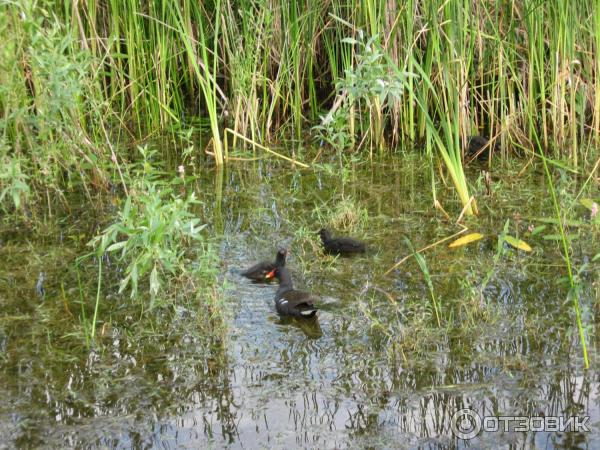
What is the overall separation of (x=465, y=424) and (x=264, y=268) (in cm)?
219

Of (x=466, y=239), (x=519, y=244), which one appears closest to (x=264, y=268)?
(x=466, y=239)

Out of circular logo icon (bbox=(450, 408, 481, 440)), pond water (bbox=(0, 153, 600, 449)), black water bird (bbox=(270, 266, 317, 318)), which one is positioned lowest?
circular logo icon (bbox=(450, 408, 481, 440))

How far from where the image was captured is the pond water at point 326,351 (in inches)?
183

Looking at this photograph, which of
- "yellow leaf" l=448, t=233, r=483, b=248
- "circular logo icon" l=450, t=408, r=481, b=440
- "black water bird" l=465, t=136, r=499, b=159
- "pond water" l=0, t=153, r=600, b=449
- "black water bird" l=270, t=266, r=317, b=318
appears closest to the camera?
"circular logo icon" l=450, t=408, r=481, b=440

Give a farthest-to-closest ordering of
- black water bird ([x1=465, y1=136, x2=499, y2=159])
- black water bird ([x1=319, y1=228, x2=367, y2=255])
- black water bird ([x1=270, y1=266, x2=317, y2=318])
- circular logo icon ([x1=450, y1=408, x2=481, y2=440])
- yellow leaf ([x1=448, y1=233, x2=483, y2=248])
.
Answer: black water bird ([x1=465, y1=136, x2=499, y2=159]), yellow leaf ([x1=448, y1=233, x2=483, y2=248]), black water bird ([x1=319, y1=228, x2=367, y2=255]), black water bird ([x1=270, y1=266, x2=317, y2=318]), circular logo icon ([x1=450, y1=408, x2=481, y2=440])

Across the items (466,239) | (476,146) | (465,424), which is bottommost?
(465,424)

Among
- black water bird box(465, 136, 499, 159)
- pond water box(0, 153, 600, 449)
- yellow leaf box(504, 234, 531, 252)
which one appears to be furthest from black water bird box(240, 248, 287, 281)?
black water bird box(465, 136, 499, 159)

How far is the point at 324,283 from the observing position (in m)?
6.47

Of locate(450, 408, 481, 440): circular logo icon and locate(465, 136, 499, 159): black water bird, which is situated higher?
locate(465, 136, 499, 159): black water bird

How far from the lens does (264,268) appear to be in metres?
6.42

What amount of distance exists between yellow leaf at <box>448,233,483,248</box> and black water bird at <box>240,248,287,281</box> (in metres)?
1.35

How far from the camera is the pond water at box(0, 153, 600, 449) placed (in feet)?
15.2

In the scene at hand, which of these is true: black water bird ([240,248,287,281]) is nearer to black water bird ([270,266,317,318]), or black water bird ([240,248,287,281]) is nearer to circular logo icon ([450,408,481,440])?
black water bird ([270,266,317,318])

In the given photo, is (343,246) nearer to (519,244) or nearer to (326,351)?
(519,244)
